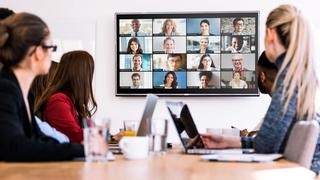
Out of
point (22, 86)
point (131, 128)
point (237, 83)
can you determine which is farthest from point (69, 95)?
point (237, 83)

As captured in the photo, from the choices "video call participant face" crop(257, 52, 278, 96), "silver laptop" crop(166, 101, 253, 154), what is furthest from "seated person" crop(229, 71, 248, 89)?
"silver laptop" crop(166, 101, 253, 154)

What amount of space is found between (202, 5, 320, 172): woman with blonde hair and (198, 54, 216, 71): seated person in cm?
242

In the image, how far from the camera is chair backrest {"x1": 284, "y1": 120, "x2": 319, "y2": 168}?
1780 mm

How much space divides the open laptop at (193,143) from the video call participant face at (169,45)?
2157 millimetres

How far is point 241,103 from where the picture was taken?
14.9ft

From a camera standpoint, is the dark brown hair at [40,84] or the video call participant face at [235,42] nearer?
the dark brown hair at [40,84]

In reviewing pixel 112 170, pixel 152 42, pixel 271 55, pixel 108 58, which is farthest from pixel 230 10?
pixel 112 170

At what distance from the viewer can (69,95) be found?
9.58ft

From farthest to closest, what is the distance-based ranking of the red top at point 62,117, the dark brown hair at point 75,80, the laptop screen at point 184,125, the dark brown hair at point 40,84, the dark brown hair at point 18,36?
the dark brown hair at point 40,84 → the dark brown hair at point 75,80 → the red top at point 62,117 → the laptop screen at point 184,125 → the dark brown hair at point 18,36

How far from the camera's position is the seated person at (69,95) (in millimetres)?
2785

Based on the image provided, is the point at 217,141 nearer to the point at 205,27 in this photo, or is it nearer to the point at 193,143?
the point at 193,143

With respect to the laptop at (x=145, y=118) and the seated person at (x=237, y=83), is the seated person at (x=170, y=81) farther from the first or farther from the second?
the laptop at (x=145, y=118)

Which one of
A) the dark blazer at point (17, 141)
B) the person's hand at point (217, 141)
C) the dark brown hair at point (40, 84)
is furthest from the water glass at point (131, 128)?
the dark brown hair at point (40, 84)

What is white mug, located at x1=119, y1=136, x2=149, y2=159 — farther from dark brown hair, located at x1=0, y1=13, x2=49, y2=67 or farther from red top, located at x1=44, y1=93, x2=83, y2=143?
red top, located at x1=44, y1=93, x2=83, y2=143
